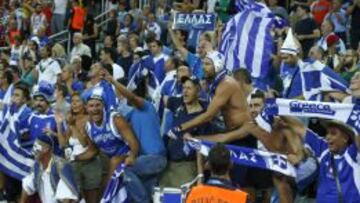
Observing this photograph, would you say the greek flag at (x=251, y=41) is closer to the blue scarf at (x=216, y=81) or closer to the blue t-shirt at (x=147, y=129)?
the blue t-shirt at (x=147, y=129)

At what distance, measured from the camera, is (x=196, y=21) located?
14.5 metres

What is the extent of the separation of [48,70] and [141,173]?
5.89 meters

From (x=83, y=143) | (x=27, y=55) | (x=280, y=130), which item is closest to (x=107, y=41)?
(x=27, y=55)

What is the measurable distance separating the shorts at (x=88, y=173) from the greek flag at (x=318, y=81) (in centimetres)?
257

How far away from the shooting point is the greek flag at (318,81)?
34.1 feet

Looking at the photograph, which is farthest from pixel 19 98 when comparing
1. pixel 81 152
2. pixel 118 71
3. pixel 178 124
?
pixel 178 124

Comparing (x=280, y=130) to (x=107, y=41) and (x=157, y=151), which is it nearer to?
(x=157, y=151)

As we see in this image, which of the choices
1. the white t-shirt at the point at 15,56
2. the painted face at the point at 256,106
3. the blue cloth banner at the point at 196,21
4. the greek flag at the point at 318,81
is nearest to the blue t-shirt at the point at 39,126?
the painted face at the point at 256,106

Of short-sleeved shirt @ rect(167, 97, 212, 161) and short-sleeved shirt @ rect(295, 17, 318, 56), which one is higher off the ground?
short-sleeved shirt @ rect(295, 17, 318, 56)

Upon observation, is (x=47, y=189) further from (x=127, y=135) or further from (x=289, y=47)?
(x=289, y=47)

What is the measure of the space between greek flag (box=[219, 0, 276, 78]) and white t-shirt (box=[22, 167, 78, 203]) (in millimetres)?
2921

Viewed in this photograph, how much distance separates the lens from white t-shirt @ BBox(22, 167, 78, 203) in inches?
433

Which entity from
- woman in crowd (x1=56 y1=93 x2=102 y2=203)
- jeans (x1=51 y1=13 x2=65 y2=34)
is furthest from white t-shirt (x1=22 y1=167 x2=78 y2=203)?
jeans (x1=51 y1=13 x2=65 y2=34)

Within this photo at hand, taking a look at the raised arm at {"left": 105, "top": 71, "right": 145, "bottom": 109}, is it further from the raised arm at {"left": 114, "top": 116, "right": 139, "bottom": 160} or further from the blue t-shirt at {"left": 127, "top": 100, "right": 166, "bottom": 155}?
the raised arm at {"left": 114, "top": 116, "right": 139, "bottom": 160}
